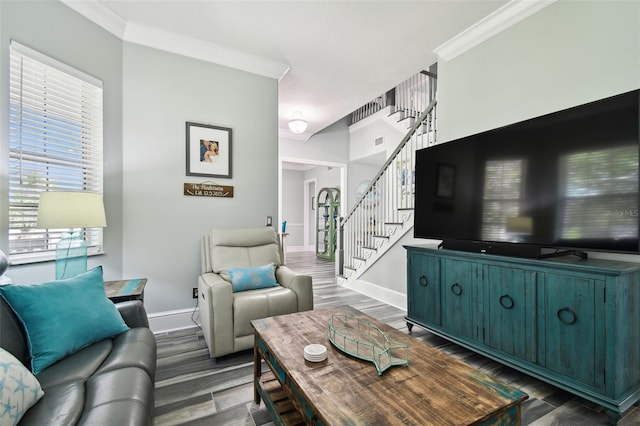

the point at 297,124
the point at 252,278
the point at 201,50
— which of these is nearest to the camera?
the point at 252,278

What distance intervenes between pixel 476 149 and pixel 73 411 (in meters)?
2.82

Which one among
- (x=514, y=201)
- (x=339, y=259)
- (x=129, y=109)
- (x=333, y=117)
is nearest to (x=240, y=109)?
(x=129, y=109)

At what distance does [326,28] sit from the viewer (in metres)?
2.71

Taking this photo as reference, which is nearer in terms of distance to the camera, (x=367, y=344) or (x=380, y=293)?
(x=367, y=344)

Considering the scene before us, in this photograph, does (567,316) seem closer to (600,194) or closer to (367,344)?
(600,194)

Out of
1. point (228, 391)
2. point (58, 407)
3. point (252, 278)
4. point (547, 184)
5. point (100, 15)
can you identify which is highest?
point (100, 15)

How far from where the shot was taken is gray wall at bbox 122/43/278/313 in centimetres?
275

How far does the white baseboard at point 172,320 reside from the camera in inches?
110

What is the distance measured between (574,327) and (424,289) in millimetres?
1138

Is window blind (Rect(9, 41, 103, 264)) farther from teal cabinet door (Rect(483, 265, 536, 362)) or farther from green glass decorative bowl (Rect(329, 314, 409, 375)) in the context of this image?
teal cabinet door (Rect(483, 265, 536, 362))

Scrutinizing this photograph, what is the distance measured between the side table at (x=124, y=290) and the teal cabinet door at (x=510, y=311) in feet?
8.35

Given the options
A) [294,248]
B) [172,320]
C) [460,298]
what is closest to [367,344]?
[460,298]

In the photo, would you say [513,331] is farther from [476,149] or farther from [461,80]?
[461,80]

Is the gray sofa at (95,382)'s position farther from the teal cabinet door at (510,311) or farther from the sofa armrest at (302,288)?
the teal cabinet door at (510,311)
